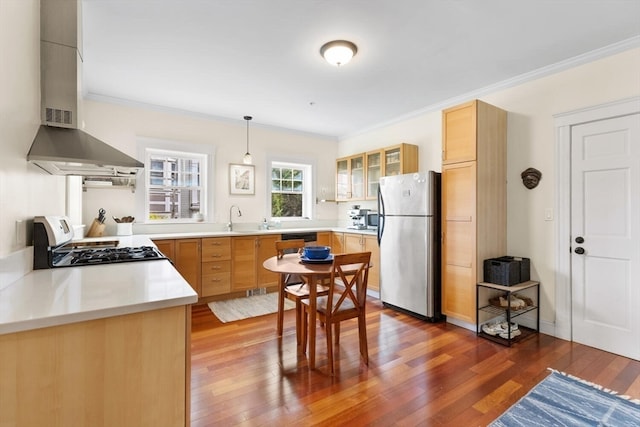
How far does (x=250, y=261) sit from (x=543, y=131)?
383cm

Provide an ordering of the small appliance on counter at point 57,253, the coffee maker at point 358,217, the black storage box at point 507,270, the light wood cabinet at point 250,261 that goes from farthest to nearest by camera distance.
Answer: the coffee maker at point 358,217
the light wood cabinet at point 250,261
the black storage box at point 507,270
the small appliance on counter at point 57,253

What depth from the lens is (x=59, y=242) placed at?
73.6 inches

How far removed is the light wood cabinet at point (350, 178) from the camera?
5.05m

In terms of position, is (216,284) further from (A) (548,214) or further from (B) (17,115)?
(A) (548,214)

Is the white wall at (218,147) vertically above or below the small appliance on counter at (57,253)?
above

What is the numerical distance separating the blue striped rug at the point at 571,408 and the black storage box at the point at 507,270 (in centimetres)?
96

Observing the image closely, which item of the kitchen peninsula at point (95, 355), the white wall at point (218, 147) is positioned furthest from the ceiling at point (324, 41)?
the kitchen peninsula at point (95, 355)

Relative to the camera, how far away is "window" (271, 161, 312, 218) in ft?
17.4

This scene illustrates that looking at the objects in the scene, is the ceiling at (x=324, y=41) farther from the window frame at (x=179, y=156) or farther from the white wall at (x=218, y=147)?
the window frame at (x=179, y=156)

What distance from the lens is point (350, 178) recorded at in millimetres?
5281

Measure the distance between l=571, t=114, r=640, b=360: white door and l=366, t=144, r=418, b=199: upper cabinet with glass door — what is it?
6.02 ft

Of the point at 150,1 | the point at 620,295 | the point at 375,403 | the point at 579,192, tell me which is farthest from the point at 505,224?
the point at 150,1

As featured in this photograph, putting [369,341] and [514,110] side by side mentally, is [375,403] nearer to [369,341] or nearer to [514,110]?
[369,341]

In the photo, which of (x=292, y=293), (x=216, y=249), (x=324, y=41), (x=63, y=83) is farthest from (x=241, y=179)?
(x=63, y=83)
